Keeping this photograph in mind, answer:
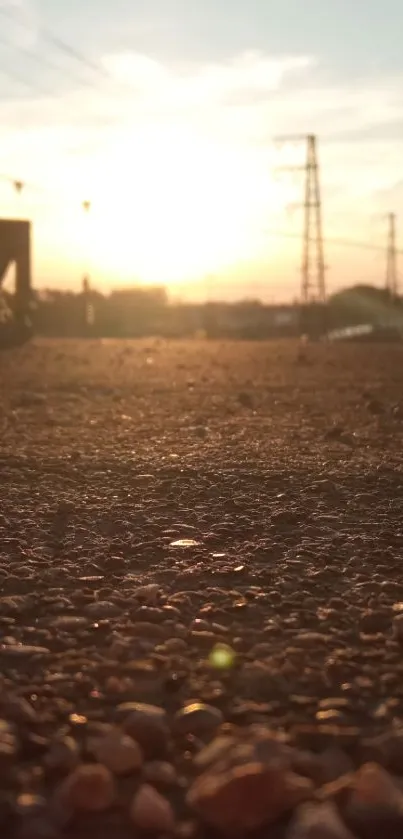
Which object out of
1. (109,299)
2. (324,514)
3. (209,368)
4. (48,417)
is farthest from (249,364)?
(109,299)

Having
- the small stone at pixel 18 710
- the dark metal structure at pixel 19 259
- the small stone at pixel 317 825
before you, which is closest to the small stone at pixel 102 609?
the small stone at pixel 18 710

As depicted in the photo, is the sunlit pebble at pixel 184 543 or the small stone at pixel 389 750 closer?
the small stone at pixel 389 750

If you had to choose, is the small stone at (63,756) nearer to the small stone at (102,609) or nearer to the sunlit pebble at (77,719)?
the sunlit pebble at (77,719)

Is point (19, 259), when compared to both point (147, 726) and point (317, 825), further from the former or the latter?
point (317, 825)

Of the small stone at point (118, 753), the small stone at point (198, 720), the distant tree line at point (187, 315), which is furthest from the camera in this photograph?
the distant tree line at point (187, 315)

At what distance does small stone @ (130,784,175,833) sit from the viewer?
1396 mm

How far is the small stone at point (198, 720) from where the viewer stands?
5.56 ft

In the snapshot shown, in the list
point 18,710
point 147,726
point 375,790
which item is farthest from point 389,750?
point 18,710

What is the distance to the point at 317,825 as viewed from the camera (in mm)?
1345

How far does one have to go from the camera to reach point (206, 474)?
4230 mm

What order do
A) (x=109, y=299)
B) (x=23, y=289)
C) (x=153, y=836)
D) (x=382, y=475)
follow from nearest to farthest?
(x=153, y=836), (x=382, y=475), (x=23, y=289), (x=109, y=299)

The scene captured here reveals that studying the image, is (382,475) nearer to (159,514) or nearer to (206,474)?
(206,474)

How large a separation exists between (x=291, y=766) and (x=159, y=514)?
75.4 inches

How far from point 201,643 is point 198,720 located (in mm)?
401
